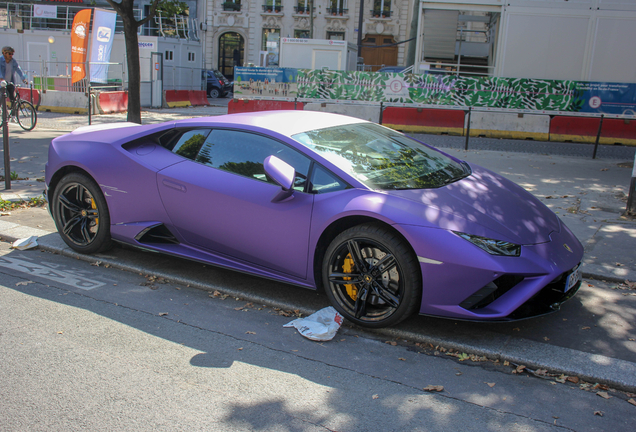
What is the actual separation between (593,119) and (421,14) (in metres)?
6.38

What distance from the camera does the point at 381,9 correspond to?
146ft

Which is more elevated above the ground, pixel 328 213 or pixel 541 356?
pixel 328 213

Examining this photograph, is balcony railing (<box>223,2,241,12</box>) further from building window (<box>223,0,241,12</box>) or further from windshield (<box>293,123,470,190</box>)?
windshield (<box>293,123,470,190</box>)

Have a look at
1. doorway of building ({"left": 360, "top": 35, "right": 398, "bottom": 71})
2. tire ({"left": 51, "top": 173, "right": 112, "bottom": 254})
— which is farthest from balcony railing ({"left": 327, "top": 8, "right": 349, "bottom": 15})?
tire ({"left": 51, "top": 173, "right": 112, "bottom": 254})

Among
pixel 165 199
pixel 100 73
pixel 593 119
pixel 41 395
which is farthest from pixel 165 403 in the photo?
pixel 100 73

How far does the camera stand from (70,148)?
16.4ft

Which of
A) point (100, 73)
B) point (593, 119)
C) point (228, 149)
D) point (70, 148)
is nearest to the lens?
point (228, 149)

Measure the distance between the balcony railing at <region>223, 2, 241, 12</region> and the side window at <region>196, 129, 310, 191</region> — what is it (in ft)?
147

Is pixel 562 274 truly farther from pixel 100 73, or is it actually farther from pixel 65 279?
pixel 100 73

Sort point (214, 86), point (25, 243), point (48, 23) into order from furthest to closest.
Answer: point (214, 86) < point (48, 23) < point (25, 243)

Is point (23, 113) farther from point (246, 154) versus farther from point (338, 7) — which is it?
point (338, 7)

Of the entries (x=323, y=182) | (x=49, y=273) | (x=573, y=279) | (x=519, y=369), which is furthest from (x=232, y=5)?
(x=519, y=369)

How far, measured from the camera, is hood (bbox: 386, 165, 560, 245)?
3469 millimetres

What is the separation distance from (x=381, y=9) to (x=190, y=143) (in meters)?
43.6
